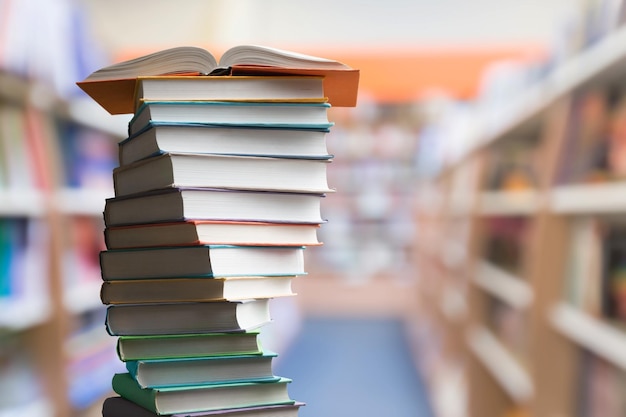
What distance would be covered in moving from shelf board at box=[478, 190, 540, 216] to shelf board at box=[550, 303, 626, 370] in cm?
37

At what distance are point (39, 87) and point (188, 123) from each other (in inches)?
77.2

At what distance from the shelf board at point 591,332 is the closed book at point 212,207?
42.1 inches

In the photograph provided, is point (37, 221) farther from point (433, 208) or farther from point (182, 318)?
point (433, 208)

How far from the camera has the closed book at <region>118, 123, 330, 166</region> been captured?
0.59 meters

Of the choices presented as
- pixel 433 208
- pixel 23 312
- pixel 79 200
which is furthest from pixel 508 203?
pixel 433 208

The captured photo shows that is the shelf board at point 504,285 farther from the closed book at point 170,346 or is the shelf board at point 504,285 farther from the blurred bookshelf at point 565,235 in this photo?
the closed book at point 170,346

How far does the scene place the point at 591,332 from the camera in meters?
1.60

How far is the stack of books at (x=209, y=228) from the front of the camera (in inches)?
23.3

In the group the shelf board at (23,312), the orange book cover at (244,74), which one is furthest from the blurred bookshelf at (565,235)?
the shelf board at (23,312)

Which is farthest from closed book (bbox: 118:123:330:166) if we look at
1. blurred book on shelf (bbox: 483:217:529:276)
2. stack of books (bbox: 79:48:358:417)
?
blurred book on shelf (bbox: 483:217:529:276)

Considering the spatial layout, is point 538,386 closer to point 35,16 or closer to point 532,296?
point 532,296

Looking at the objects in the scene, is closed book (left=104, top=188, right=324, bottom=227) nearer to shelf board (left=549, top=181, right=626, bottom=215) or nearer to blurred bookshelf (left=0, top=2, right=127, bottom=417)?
shelf board (left=549, top=181, right=626, bottom=215)

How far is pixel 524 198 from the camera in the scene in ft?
8.09

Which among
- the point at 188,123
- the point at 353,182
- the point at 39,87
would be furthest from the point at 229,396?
the point at 353,182
